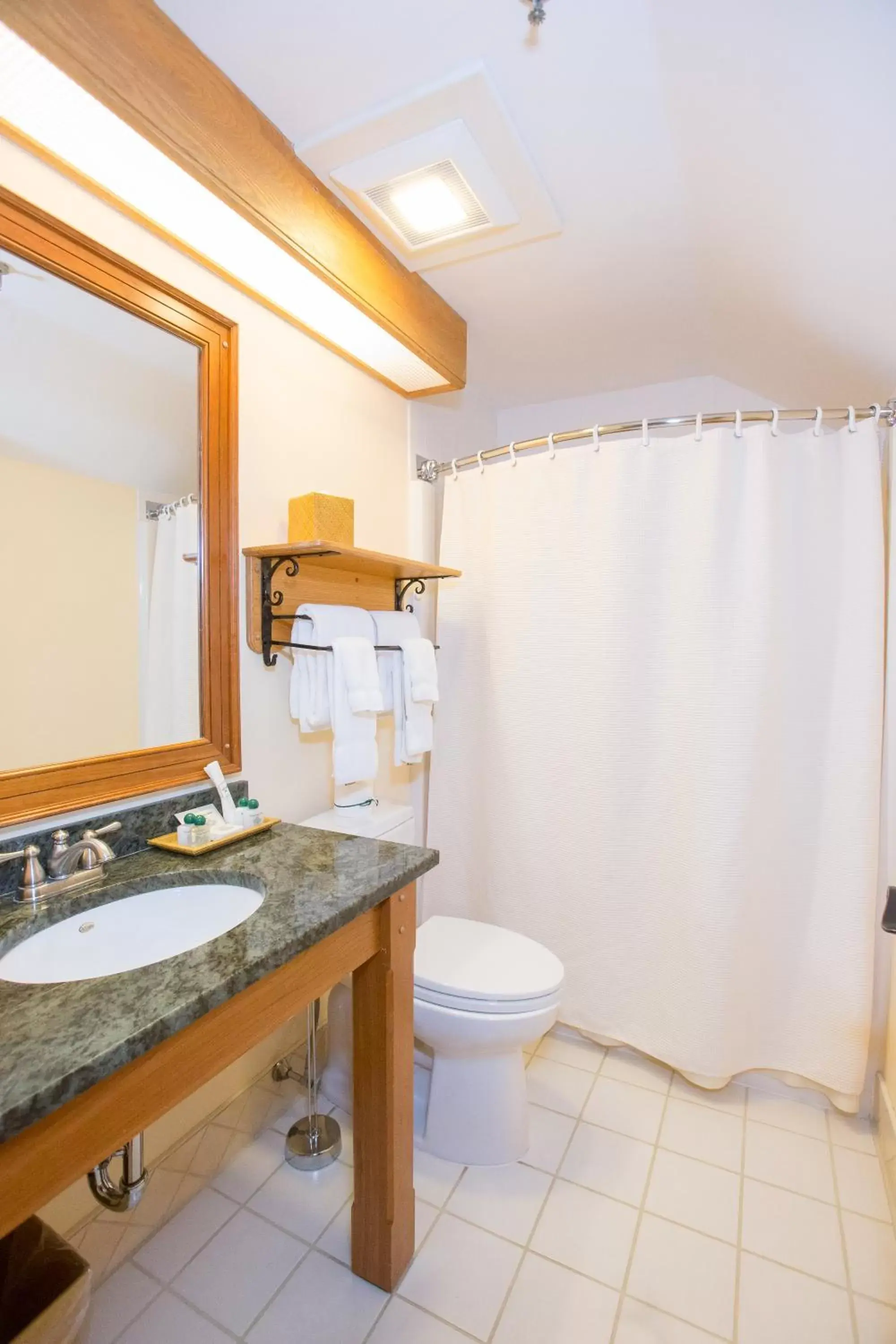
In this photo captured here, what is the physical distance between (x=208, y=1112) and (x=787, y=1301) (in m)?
1.27

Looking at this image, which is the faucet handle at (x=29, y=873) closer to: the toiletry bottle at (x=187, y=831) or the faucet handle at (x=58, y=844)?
the faucet handle at (x=58, y=844)

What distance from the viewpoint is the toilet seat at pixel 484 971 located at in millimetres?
1424

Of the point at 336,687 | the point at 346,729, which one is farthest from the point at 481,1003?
the point at 336,687

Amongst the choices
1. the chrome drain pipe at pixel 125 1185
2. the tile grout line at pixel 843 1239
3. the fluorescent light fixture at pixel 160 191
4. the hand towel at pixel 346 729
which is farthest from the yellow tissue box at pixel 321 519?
the tile grout line at pixel 843 1239

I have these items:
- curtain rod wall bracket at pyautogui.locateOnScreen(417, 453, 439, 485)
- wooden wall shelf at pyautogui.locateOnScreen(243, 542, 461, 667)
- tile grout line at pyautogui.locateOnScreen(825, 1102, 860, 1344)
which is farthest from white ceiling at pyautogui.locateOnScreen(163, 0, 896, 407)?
tile grout line at pyautogui.locateOnScreen(825, 1102, 860, 1344)

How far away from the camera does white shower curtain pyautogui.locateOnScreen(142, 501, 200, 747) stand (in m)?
1.28

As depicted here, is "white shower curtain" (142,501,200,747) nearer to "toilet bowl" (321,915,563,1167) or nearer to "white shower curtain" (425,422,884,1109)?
"toilet bowl" (321,915,563,1167)

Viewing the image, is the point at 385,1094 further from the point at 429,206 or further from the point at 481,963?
the point at 429,206

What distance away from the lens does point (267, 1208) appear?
1364 millimetres

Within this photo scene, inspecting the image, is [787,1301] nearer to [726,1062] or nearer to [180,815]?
[726,1062]

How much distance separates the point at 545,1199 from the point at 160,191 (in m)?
2.28

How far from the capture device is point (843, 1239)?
1309mm

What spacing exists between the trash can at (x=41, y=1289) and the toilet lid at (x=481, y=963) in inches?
28.8

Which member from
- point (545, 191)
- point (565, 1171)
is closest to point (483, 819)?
point (565, 1171)
